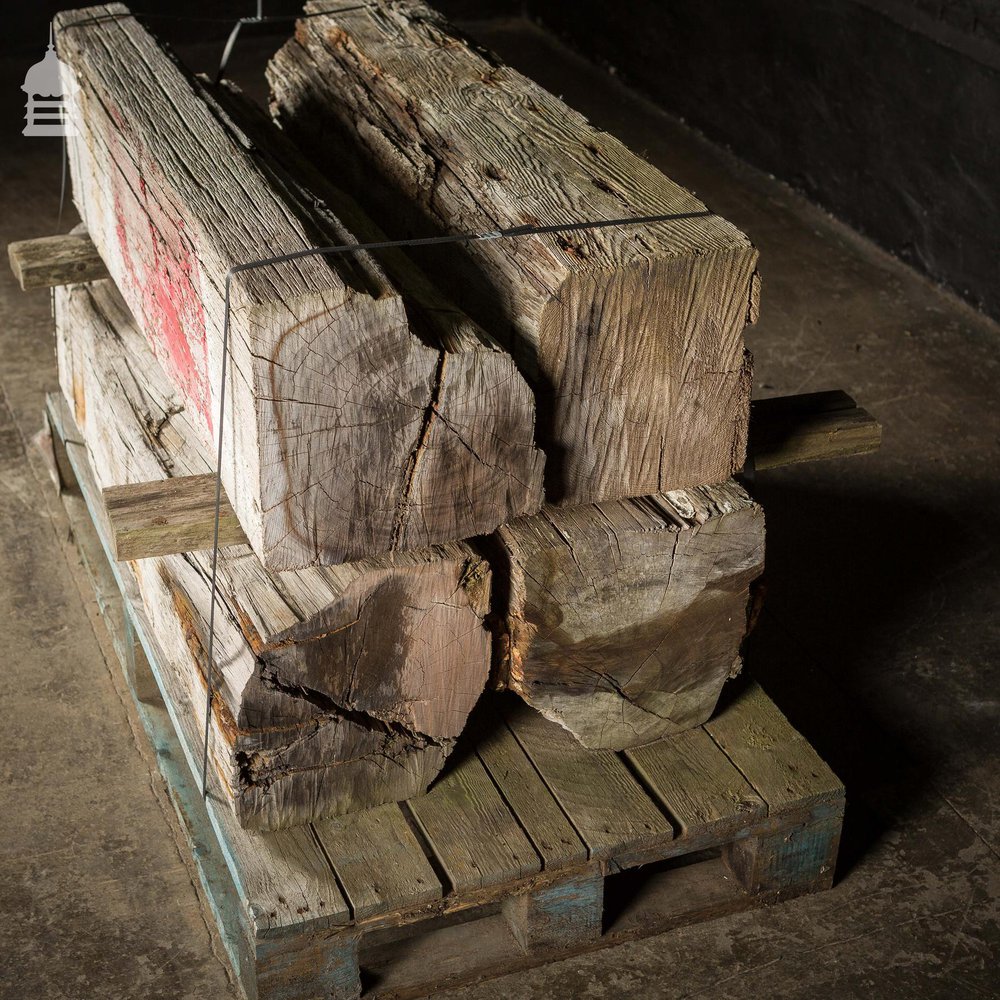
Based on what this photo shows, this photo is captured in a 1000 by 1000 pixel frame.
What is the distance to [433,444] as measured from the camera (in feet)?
7.07

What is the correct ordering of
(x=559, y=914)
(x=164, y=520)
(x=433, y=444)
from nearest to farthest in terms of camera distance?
(x=433, y=444), (x=164, y=520), (x=559, y=914)

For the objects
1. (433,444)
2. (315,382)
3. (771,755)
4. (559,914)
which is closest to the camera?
(315,382)

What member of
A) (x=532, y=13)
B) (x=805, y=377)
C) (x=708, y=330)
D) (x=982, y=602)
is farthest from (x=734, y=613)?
(x=532, y=13)

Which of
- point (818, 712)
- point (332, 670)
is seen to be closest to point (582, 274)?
point (332, 670)

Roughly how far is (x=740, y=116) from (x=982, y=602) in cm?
322

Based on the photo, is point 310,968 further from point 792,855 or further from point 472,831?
point 792,855

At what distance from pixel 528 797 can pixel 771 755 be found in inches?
18.6

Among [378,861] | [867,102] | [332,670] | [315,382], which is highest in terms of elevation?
[315,382]

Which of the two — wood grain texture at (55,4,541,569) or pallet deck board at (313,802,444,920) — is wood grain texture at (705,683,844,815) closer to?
pallet deck board at (313,802,444,920)

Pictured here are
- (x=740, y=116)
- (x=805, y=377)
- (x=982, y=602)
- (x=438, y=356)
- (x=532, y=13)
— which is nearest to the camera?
(x=438, y=356)

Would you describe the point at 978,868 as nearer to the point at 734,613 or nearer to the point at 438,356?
the point at 734,613

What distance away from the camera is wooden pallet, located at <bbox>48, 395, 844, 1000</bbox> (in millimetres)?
2361

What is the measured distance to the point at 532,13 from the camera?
25.5 ft

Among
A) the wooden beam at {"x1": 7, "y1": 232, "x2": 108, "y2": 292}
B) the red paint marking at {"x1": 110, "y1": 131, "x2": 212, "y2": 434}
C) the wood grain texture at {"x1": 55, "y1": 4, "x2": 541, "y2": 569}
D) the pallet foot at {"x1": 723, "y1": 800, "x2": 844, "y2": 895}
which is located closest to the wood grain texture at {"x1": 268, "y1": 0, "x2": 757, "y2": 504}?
the wood grain texture at {"x1": 55, "y1": 4, "x2": 541, "y2": 569}
